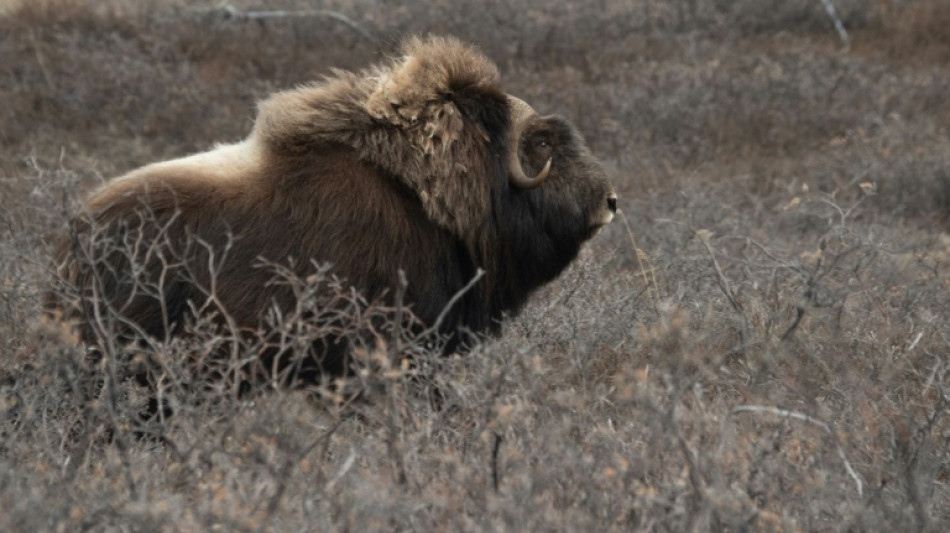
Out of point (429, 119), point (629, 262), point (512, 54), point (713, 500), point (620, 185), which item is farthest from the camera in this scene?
point (512, 54)

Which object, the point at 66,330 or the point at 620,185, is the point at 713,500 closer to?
the point at 66,330

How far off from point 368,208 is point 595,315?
3.39 feet

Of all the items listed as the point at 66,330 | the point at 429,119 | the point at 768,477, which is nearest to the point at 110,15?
the point at 429,119

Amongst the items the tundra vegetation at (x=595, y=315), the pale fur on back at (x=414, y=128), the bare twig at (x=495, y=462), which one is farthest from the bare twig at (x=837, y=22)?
the bare twig at (x=495, y=462)

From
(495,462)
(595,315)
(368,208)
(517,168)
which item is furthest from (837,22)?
(495,462)

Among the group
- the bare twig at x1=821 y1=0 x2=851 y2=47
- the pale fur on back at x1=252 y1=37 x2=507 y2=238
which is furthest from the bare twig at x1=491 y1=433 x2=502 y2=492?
the bare twig at x1=821 y1=0 x2=851 y2=47

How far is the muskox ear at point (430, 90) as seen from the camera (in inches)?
148

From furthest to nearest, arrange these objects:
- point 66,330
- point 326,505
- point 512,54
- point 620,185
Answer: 1. point 512,54
2. point 620,185
3. point 66,330
4. point 326,505

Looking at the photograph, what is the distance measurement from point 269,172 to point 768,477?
5.89ft

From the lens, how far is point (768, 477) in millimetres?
2447

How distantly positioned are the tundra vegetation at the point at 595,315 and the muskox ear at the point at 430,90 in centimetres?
67

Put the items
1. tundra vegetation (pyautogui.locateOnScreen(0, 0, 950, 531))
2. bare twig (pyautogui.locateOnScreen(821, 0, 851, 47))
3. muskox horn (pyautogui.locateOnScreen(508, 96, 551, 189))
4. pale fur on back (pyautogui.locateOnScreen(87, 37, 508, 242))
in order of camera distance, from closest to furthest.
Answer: tundra vegetation (pyautogui.locateOnScreen(0, 0, 950, 531))
pale fur on back (pyautogui.locateOnScreen(87, 37, 508, 242))
muskox horn (pyautogui.locateOnScreen(508, 96, 551, 189))
bare twig (pyautogui.locateOnScreen(821, 0, 851, 47))

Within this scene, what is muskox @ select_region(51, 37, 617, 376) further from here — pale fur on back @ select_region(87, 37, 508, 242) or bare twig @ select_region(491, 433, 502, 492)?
bare twig @ select_region(491, 433, 502, 492)

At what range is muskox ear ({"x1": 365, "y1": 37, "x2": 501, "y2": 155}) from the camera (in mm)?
3754
